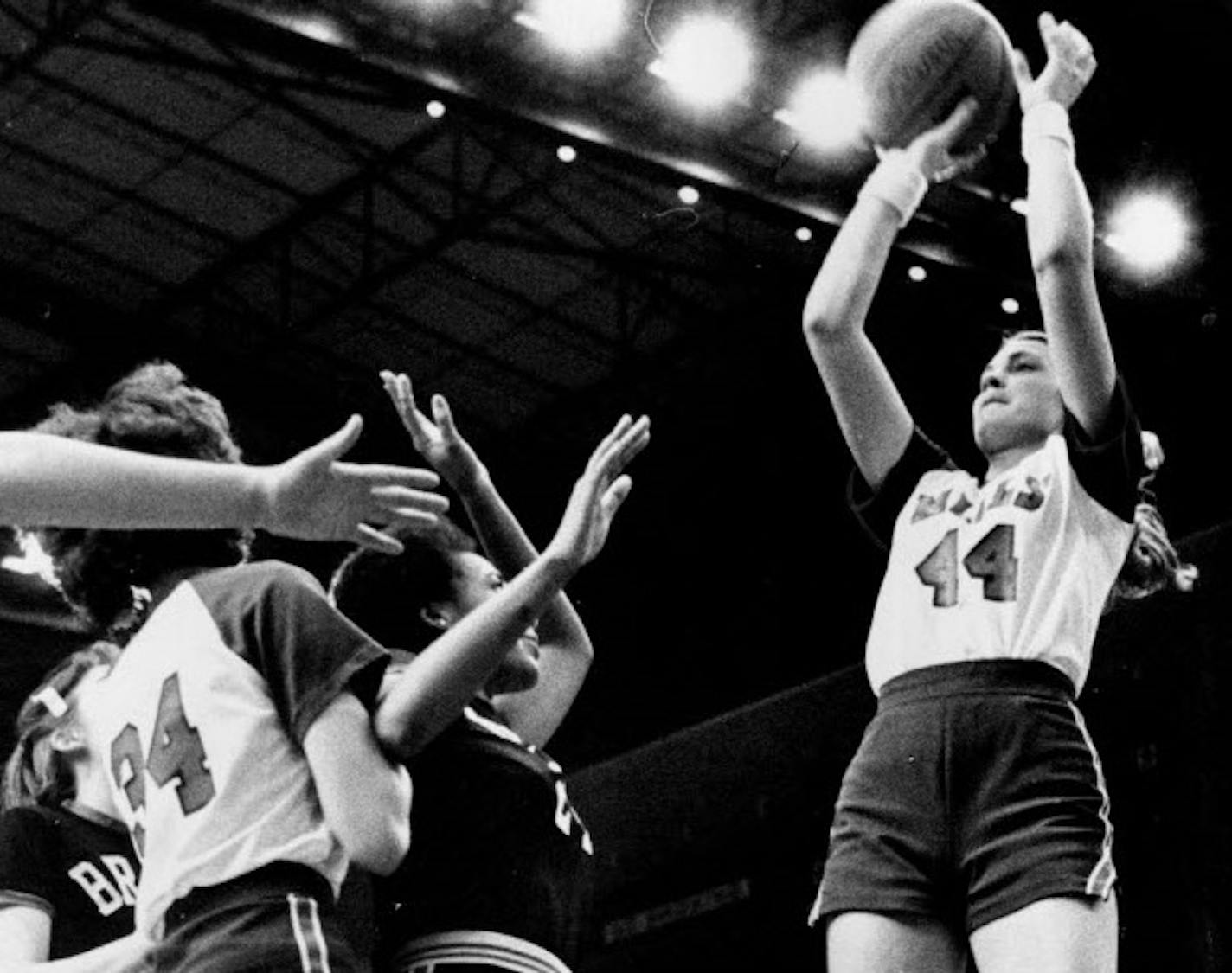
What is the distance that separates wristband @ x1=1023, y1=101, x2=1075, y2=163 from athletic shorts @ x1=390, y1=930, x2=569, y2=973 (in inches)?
72.3

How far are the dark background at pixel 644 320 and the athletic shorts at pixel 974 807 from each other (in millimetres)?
5986

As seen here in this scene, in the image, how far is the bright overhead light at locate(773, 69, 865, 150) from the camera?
10.7m

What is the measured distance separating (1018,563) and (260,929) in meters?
1.87

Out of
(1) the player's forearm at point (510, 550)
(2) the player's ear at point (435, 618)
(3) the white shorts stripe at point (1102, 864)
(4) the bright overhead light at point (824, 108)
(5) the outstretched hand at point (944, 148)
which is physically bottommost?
(3) the white shorts stripe at point (1102, 864)

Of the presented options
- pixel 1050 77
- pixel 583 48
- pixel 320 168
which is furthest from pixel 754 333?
pixel 1050 77

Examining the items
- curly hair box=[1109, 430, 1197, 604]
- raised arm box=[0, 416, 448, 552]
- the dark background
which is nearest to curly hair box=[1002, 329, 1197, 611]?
curly hair box=[1109, 430, 1197, 604]

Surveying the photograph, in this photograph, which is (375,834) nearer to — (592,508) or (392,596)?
(592,508)

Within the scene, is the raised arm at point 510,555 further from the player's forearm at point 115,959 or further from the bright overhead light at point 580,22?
the bright overhead light at point 580,22

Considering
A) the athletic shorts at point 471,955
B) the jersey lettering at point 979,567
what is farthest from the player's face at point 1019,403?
the athletic shorts at point 471,955

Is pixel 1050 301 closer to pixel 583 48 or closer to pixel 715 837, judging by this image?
pixel 583 48

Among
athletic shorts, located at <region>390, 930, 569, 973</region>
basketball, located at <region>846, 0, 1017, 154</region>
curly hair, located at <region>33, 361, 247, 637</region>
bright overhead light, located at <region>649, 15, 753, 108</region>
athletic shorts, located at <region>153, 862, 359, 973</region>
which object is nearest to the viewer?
athletic shorts, located at <region>153, 862, 359, 973</region>

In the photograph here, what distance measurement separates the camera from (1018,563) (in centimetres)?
393

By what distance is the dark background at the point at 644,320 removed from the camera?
1040 centimetres

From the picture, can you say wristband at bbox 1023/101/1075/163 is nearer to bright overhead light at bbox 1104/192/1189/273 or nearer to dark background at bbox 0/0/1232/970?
dark background at bbox 0/0/1232/970
